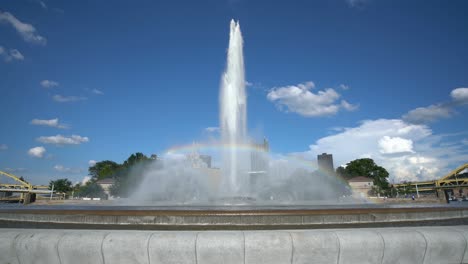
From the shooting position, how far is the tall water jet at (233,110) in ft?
123

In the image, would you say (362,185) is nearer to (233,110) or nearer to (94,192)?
(233,110)

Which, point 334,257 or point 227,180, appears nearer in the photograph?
point 334,257

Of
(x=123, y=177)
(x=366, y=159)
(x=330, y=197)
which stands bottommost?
(x=330, y=197)

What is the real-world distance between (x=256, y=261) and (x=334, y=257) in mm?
1274

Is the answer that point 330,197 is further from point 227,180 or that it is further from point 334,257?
point 334,257

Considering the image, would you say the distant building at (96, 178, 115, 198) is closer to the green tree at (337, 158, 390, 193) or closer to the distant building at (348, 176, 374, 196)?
the distant building at (348, 176, 374, 196)

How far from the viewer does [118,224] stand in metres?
8.76

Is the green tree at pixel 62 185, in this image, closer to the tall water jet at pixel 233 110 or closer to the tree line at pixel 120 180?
the tree line at pixel 120 180

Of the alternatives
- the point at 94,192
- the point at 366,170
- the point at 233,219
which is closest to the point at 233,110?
the point at 233,219

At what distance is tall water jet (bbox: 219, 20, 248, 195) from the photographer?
37.5m

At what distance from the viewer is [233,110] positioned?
1583 inches

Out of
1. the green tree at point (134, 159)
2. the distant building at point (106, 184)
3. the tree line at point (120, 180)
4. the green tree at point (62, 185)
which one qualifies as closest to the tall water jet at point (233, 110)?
the tree line at point (120, 180)

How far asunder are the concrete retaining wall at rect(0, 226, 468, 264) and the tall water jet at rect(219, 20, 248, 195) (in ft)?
105

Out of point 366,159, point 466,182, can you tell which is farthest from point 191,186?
point 466,182
